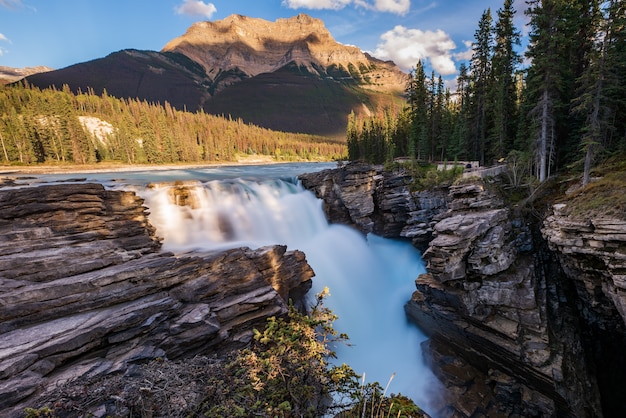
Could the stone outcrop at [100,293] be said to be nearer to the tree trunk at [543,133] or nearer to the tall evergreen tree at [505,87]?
the tree trunk at [543,133]

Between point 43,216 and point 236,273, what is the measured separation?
37.5 ft

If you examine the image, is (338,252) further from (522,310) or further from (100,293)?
(100,293)

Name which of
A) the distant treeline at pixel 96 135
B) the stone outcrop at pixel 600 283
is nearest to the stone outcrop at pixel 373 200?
the stone outcrop at pixel 600 283

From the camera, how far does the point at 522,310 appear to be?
48.7ft

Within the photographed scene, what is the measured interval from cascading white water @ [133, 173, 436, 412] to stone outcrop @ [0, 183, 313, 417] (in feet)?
16.9

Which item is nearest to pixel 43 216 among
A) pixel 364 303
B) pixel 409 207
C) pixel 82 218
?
pixel 82 218

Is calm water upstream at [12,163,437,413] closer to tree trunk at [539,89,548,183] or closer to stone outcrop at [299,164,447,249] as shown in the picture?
stone outcrop at [299,164,447,249]

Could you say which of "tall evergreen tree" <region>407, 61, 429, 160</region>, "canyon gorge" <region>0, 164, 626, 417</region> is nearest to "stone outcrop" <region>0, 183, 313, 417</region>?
"canyon gorge" <region>0, 164, 626, 417</region>

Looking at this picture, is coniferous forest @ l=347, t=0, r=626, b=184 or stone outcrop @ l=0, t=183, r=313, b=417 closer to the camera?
stone outcrop @ l=0, t=183, r=313, b=417

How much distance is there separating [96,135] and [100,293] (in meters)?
102

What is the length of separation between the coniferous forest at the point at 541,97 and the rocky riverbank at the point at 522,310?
5721mm

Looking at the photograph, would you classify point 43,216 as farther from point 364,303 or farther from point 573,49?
point 573,49

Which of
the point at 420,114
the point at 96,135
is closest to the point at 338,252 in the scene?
the point at 420,114

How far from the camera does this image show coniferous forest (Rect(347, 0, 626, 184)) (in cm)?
1680
